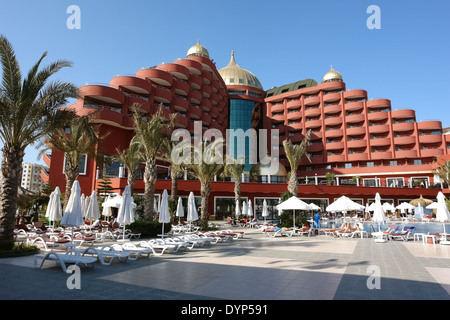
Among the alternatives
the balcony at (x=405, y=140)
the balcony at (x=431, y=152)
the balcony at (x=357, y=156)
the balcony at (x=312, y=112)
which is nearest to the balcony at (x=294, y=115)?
the balcony at (x=312, y=112)

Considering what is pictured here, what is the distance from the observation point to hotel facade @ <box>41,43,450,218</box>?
110 feet

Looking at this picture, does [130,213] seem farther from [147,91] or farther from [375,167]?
[375,167]

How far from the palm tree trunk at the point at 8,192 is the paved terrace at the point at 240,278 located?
4.79 feet

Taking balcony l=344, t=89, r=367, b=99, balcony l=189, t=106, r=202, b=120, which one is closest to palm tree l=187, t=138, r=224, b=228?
balcony l=189, t=106, r=202, b=120

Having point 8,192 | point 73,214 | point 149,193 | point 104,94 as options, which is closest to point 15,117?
point 8,192

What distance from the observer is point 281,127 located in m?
64.6

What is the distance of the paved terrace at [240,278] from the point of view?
19.0 feet

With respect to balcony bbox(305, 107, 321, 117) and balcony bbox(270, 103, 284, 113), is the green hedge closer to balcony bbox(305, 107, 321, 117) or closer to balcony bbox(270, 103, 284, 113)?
balcony bbox(305, 107, 321, 117)

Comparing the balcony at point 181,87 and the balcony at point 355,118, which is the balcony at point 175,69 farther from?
the balcony at point 355,118

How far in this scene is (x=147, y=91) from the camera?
122ft

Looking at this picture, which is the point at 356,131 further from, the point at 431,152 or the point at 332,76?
the point at 332,76

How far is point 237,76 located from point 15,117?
193 feet

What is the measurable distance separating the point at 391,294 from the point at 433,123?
189 feet

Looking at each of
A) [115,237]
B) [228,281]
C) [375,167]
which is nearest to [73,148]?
[115,237]
